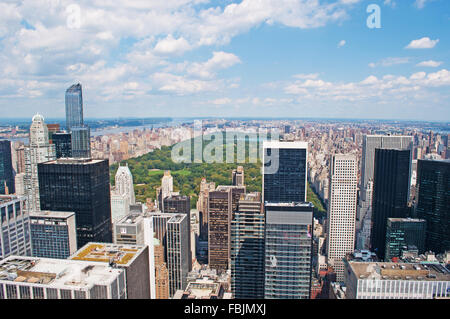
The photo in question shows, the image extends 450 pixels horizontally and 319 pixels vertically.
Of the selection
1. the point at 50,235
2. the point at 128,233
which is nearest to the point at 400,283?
the point at 128,233

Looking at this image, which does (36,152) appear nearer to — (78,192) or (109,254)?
(78,192)

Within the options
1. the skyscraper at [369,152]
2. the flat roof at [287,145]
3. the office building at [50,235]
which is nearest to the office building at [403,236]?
the skyscraper at [369,152]

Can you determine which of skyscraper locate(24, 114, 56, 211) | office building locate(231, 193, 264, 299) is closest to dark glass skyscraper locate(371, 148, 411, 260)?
office building locate(231, 193, 264, 299)

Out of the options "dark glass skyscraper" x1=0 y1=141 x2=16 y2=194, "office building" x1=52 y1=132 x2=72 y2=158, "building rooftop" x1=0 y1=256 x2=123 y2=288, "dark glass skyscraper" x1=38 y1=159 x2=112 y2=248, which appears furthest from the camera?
"office building" x1=52 y1=132 x2=72 y2=158

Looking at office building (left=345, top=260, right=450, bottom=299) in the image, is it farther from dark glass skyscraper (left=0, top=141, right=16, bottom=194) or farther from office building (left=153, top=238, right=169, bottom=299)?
dark glass skyscraper (left=0, top=141, right=16, bottom=194)

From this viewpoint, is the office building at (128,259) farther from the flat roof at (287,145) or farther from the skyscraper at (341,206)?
the skyscraper at (341,206)

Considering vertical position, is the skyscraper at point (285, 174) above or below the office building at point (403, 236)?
above

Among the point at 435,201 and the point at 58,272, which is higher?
the point at 58,272
